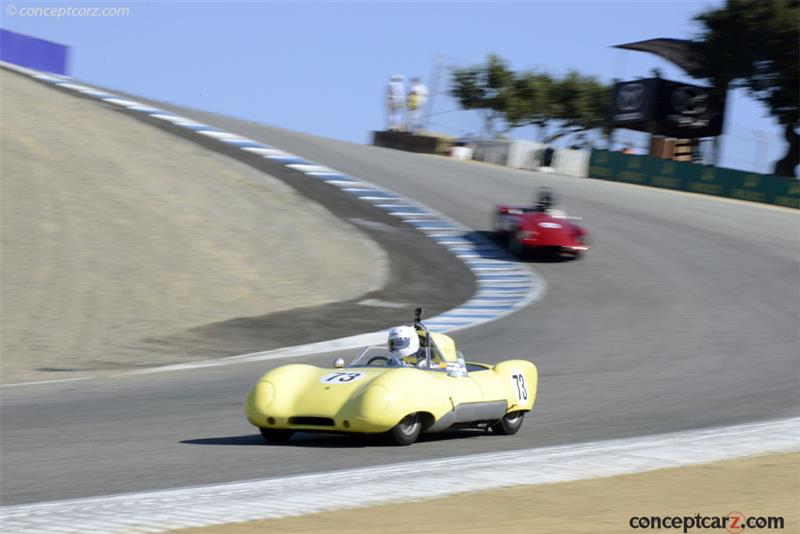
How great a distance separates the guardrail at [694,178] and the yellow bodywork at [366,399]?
2663 centimetres

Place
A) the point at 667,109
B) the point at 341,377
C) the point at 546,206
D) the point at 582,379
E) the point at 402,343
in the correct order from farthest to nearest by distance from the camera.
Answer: the point at 667,109
the point at 546,206
the point at 582,379
the point at 402,343
the point at 341,377

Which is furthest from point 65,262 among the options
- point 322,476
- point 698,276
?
point 322,476

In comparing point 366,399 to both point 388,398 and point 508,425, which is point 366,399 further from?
point 508,425

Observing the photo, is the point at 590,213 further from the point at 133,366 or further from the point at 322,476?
the point at 322,476

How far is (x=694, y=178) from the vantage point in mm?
35125

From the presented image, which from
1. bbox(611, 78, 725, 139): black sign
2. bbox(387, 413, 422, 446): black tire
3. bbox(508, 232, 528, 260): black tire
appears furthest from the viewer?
bbox(611, 78, 725, 139): black sign

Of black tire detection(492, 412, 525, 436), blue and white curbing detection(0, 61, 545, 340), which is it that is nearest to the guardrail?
blue and white curbing detection(0, 61, 545, 340)

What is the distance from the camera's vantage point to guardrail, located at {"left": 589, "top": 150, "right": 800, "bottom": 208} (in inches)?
1315

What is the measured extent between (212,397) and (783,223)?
21.3 meters

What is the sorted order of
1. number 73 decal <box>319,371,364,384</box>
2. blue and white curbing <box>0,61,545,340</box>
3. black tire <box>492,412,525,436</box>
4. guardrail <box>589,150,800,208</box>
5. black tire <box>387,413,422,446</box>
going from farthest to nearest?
1. guardrail <box>589,150,800,208</box>
2. blue and white curbing <box>0,61,545,340</box>
3. black tire <box>492,412,525,436</box>
4. number 73 decal <box>319,371,364,384</box>
5. black tire <box>387,413,422,446</box>

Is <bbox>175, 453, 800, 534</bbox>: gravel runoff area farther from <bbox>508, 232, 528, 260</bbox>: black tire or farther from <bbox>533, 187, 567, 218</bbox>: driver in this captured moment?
<bbox>533, 187, 567, 218</bbox>: driver

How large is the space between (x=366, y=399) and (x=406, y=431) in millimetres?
522

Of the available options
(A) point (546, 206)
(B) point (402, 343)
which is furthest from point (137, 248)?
(B) point (402, 343)

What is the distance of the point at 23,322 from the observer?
16.2 meters
